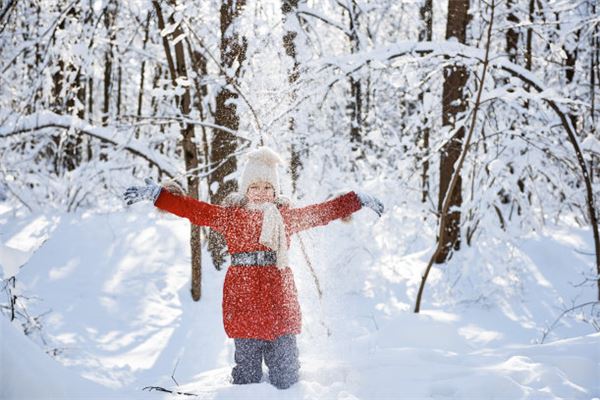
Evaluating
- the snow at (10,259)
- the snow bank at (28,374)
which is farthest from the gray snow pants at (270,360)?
the snow at (10,259)

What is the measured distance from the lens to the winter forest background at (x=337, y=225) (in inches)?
162

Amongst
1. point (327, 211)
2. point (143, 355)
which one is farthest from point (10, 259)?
point (143, 355)

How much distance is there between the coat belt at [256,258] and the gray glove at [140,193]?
62 centimetres

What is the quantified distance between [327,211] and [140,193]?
1.15 m

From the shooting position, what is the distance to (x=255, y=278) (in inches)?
115

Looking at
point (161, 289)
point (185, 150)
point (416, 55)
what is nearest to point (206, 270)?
point (161, 289)

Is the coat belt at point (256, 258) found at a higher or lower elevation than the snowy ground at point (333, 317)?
higher

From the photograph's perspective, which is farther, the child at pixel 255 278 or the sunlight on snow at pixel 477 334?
the sunlight on snow at pixel 477 334

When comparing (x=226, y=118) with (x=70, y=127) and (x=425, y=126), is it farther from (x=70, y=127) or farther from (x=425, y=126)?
(x=425, y=126)

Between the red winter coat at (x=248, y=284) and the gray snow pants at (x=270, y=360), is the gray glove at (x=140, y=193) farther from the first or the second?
the gray snow pants at (x=270, y=360)

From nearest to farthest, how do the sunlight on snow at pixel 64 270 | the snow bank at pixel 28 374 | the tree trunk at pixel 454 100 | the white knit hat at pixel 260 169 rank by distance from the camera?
the snow bank at pixel 28 374 → the white knit hat at pixel 260 169 → the tree trunk at pixel 454 100 → the sunlight on snow at pixel 64 270

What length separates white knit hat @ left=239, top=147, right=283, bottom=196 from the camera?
3064 millimetres

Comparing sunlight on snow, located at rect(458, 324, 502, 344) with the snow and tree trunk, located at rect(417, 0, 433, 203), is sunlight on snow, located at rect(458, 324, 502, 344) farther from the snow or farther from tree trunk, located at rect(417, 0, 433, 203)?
the snow

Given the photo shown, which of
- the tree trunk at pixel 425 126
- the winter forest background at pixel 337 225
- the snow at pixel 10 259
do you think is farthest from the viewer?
the tree trunk at pixel 425 126
